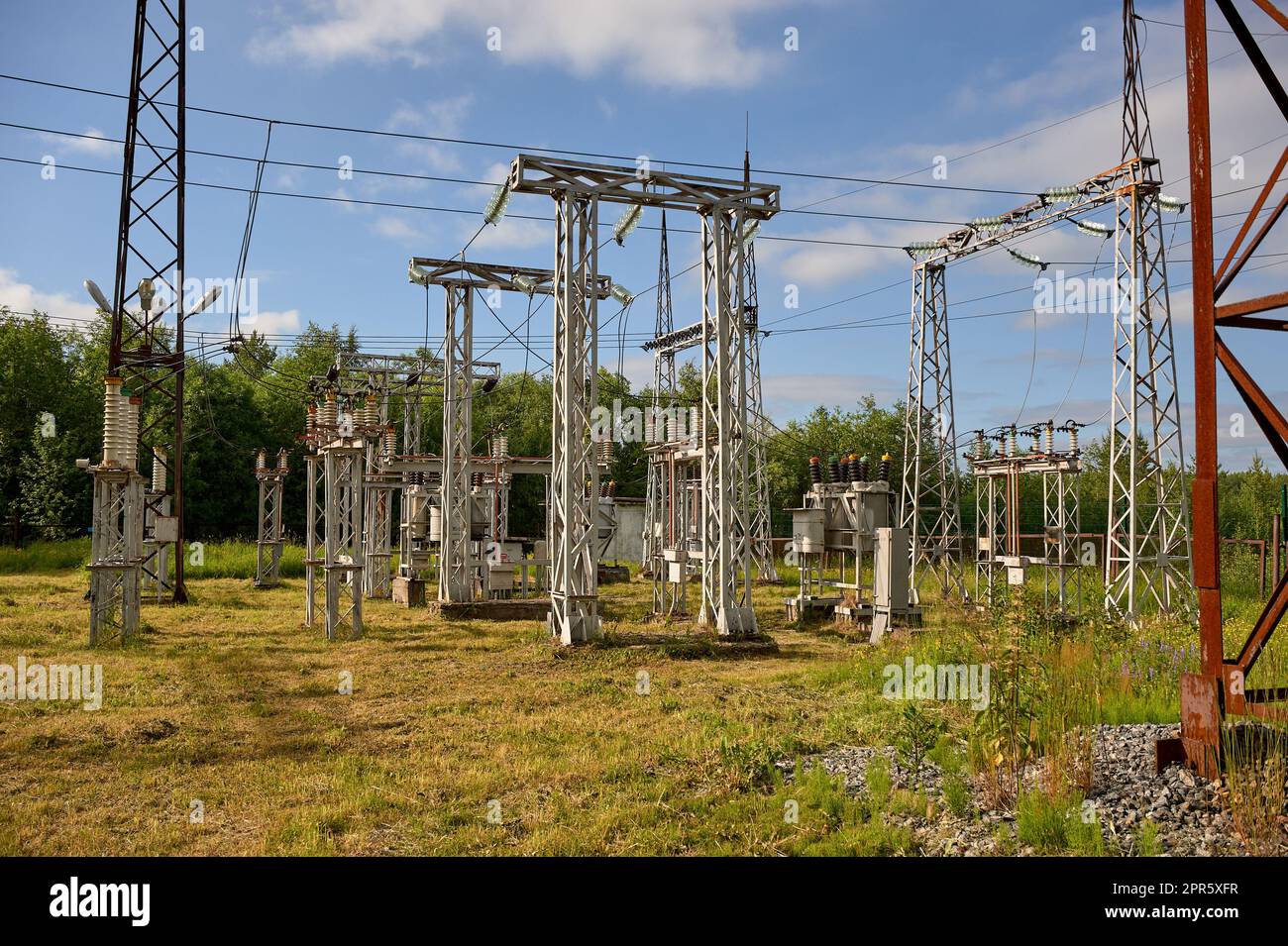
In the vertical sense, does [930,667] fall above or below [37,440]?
below

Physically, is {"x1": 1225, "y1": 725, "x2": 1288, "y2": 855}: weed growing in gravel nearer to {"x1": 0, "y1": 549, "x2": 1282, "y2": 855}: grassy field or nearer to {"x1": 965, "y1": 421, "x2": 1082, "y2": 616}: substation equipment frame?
{"x1": 0, "y1": 549, "x2": 1282, "y2": 855}: grassy field

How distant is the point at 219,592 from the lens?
76.8 feet

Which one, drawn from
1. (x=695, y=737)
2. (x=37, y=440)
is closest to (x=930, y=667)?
(x=695, y=737)

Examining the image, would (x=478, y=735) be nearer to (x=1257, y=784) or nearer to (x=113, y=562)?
(x=1257, y=784)

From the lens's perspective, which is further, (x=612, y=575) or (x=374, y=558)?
(x=612, y=575)

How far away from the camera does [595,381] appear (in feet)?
47.8

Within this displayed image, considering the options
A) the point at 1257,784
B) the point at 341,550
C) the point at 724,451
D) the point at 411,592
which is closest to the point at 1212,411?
the point at 1257,784

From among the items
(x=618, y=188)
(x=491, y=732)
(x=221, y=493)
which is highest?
(x=618, y=188)

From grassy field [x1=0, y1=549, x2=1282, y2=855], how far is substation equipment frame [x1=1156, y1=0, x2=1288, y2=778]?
130cm

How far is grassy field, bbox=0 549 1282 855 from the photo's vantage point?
6215 millimetres

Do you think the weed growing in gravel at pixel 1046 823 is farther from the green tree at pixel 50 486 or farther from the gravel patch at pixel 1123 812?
the green tree at pixel 50 486

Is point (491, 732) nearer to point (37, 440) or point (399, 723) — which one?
point (399, 723)

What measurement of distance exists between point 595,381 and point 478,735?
695 centimetres
